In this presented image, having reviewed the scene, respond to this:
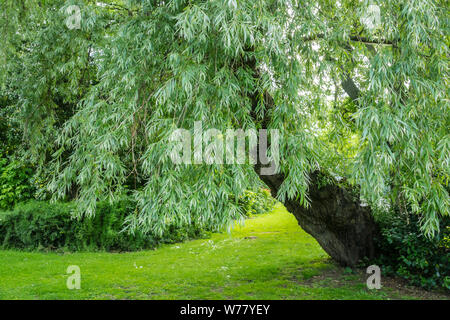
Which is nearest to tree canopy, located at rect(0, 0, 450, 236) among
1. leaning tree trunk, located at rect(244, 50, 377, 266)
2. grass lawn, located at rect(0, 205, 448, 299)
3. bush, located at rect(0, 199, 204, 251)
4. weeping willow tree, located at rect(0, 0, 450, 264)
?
weeping willow tree, located at rect(0, 0, 450, 264)

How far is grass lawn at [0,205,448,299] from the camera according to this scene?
203 inches

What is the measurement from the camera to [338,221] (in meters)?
5.62

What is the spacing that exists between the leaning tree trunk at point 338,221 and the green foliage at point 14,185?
8.29m

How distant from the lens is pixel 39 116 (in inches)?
236

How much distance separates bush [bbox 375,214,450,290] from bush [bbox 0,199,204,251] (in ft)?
17.0

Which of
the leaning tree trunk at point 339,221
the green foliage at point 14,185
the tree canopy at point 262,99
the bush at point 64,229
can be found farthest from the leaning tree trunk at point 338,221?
the green foliage at point 14,185

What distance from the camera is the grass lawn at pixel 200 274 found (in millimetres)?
5152

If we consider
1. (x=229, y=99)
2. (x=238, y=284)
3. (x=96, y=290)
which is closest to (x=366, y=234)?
(x=238, y=284)

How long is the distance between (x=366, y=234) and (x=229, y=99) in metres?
3.77

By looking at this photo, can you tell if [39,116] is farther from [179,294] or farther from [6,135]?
[6,135]

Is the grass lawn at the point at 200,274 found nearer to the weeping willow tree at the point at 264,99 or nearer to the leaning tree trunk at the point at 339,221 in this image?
the leaning tree trunk at the point at 339,221

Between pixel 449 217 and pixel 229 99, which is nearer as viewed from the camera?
pixel 229 99

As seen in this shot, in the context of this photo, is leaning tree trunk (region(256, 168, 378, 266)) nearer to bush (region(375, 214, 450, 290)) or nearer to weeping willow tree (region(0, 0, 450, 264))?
bush (region(375, 214, 450, 290))
